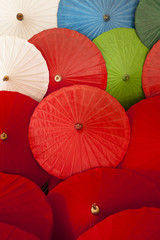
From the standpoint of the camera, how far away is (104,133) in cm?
137

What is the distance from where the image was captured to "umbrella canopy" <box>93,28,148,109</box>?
1.74 m

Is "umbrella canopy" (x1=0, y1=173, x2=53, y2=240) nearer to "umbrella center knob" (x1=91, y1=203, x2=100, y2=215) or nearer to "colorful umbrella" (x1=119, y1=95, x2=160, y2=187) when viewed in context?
"umbrella center knob" (x1=91, y1=203, x2=100, y2=215)

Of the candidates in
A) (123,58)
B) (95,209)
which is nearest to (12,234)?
(95,209)

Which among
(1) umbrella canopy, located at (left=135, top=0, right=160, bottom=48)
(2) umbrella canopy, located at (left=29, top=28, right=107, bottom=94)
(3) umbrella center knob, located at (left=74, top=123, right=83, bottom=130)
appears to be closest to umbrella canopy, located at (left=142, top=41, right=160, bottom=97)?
(1) umbrella canopy, located at (left=135, top=0, right=160, bottom=48)

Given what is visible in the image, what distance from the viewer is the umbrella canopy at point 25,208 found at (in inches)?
40.4

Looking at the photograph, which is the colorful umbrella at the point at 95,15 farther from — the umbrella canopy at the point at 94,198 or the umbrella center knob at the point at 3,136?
the umbrella canopy at the point at 94,198

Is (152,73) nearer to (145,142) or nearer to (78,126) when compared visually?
(145,142)

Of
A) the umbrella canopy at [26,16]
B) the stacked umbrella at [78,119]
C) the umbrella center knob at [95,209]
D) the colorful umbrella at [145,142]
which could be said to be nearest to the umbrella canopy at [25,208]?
the stacked umbrella at [78,119]

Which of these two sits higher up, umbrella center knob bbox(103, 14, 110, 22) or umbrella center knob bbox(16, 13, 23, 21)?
umbrella center knob bbox(16, 13, 23, 21)

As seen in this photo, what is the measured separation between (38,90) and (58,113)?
14.1 inches

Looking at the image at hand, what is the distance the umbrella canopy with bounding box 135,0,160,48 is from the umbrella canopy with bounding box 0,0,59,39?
0.77m

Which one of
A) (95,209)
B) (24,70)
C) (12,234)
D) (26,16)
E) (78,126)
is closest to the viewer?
(12,234)

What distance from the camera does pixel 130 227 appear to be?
0.89m

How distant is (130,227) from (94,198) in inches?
11.1
